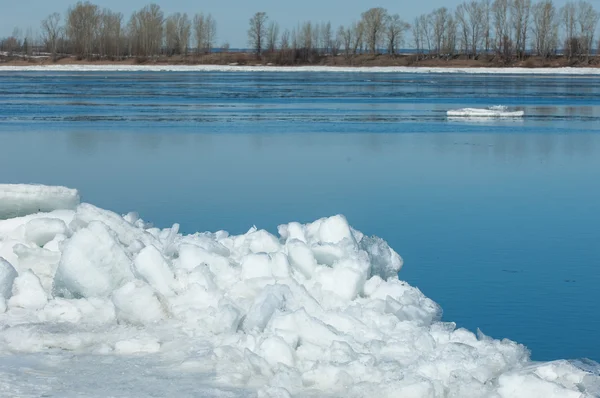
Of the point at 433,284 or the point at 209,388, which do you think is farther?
the point at 433,284

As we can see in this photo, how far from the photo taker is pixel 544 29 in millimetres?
77562

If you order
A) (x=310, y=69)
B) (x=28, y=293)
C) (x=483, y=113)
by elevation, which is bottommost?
(x=28, y=293)

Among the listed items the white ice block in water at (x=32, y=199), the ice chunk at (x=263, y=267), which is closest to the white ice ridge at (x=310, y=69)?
the white ice block in water at (x=32, y=199)

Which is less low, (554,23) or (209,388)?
(554,23)

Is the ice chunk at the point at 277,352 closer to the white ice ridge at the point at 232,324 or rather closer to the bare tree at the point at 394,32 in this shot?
the white ice ridge at the point at 232,324

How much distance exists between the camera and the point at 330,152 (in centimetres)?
1483

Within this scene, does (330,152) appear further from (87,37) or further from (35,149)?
(87,37)

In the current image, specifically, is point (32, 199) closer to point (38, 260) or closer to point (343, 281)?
point (38, 260)

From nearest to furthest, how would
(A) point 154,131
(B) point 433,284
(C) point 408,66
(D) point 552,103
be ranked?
(B) point 433,284, (A) point 154,131, (D) point 552,103, (C) point 408,66

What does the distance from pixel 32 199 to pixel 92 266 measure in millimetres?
2171

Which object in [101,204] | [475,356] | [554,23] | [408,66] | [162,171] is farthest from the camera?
[554,23]

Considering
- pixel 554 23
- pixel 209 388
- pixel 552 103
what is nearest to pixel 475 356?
pixel 209 388

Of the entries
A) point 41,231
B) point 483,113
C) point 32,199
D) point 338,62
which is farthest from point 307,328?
point 338,62

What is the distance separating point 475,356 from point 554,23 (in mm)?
79782
